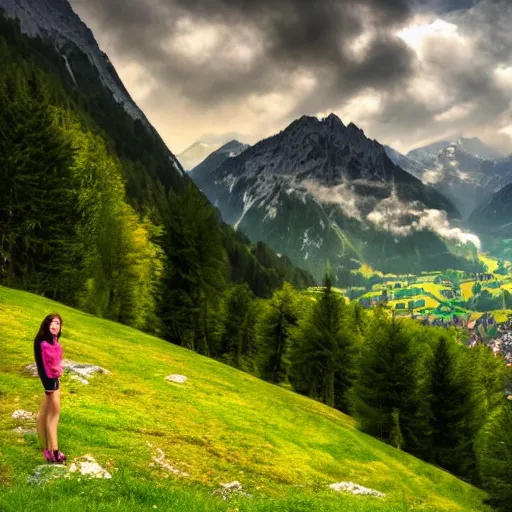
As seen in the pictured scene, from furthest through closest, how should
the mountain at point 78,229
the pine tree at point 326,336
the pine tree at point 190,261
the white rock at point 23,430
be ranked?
the pine tree at point 326,336
the pine tree at point 190,261
the mountain at point 78,229
the white rock at point 23,430

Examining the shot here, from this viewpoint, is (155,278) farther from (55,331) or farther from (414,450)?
(55,331)

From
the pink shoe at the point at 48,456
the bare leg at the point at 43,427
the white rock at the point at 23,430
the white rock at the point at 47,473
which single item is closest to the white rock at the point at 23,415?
the white rock at the point at 23,430

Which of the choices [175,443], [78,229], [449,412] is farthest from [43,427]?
[449,412]

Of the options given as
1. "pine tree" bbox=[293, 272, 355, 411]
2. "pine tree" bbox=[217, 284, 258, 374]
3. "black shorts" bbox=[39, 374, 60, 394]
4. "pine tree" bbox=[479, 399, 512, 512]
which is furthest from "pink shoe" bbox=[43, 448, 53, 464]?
"pine tree" bbox=[217, 284, 258, 374]

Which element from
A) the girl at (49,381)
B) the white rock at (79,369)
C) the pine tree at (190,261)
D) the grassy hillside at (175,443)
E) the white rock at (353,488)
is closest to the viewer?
the grassy hillside at (175,443)

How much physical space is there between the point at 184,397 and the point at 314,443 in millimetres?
9196

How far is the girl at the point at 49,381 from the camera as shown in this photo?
45.7ft

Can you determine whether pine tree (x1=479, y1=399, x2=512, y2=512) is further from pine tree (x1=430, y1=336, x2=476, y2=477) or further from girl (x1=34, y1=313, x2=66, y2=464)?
girl (x1=34, y1=313, x2=66, y2=464)

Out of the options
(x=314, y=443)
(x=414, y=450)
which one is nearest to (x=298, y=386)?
(x=414, y=450)

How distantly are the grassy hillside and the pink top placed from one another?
272 cm

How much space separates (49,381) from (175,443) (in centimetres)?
760

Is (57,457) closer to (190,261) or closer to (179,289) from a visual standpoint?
(190,261)

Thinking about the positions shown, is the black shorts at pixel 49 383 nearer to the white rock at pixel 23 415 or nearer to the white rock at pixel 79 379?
the white rock at pixel 23 415

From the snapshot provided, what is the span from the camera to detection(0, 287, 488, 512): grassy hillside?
12.7 metres
